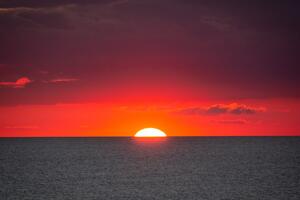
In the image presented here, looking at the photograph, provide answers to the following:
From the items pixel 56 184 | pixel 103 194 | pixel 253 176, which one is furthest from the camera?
pixel 253 176

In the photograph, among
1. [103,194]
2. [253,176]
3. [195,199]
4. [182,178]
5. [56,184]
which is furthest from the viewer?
[253,176]

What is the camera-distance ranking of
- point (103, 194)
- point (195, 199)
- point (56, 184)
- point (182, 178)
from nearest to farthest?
point (195, 199) → point (103, 194) → point (56, 184) → point (182, 178)

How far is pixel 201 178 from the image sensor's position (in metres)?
73.7

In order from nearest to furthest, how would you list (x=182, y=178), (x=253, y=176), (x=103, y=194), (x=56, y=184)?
(x=103, y=194), (x=56, y=184), (x=182, y=178), (x=253, y=176)

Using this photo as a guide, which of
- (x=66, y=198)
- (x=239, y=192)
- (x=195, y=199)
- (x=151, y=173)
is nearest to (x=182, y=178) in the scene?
(x=151, y=173)

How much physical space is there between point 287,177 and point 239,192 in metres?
22.5

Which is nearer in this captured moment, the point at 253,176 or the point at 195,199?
the point at 195,199

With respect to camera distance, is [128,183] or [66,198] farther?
[128,183]

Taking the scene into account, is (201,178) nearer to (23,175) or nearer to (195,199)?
(195,199)

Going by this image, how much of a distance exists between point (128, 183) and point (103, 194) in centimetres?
1124

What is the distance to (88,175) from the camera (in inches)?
3103

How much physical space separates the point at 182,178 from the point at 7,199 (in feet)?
101

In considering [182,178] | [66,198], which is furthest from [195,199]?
[182,178]

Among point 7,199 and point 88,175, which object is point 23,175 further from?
point 7,199
